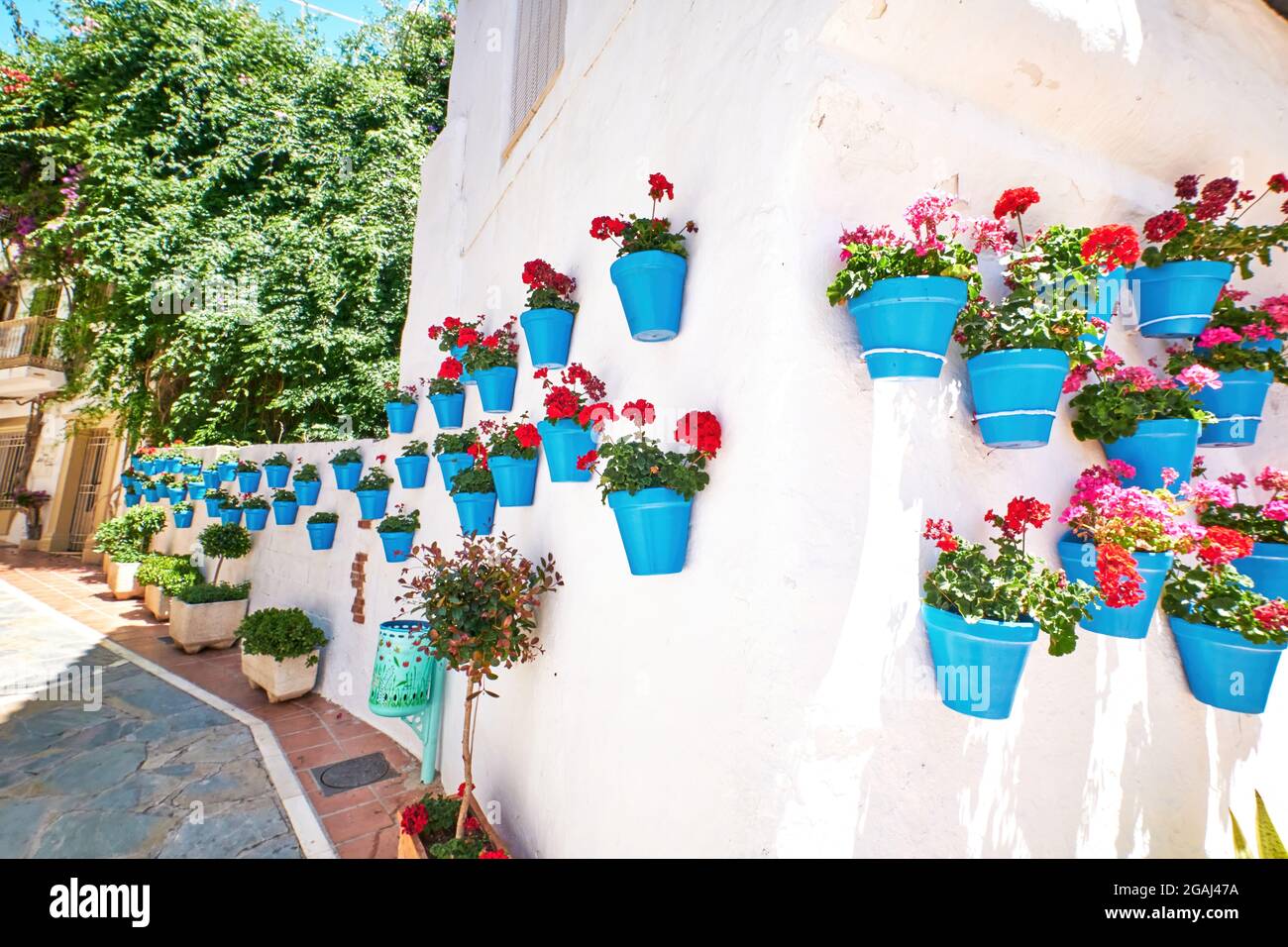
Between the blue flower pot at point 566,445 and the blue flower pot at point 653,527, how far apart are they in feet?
2.01

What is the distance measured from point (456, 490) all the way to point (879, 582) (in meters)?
2.51

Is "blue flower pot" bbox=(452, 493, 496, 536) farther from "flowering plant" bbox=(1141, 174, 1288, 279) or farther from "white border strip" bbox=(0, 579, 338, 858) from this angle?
"flowering plant" bbox=(1141, 174, 1288, 279)

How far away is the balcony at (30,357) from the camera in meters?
12.9

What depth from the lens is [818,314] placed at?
1.62 metres

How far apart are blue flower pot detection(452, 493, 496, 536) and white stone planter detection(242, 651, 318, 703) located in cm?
343

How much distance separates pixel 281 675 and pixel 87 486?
13.6m

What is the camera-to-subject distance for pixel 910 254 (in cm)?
145

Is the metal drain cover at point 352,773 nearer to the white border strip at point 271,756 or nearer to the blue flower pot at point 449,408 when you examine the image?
the white border strip at point 271,756

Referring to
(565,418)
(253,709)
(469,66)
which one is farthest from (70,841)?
(469,66)

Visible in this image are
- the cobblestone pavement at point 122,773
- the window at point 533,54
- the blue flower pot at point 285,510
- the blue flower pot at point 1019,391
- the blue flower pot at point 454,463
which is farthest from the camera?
the blue flower pot at point 285,510

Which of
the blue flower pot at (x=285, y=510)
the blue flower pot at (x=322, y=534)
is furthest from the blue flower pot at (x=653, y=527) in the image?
the blue flower pot at (x=285, y=510)

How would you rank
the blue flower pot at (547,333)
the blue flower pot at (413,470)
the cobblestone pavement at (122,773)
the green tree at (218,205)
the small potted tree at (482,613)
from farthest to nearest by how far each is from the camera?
the green tree at (218,205) < the blue flower pot at (413,470) < the cobblestone pavement at (122,773) < the blue flower pot at (547,333) < the small potted tree at (482,613)

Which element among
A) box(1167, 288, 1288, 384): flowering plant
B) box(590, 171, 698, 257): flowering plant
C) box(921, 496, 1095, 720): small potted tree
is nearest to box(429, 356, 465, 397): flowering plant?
box(590, 171, 698, 257): flowering plant

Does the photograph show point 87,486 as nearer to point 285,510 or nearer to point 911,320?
point 285,510
